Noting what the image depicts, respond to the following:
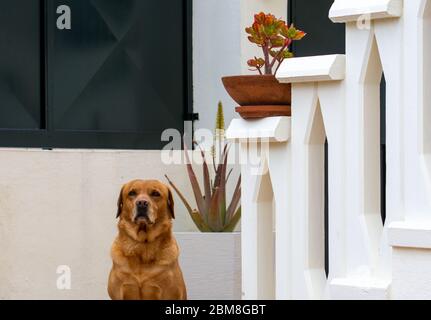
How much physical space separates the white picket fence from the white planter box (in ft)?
7.75

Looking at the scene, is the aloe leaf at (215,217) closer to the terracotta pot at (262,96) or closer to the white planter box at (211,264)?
the white planter box at (211,264)

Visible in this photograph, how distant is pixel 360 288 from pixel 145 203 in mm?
1996

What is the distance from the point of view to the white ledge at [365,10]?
2762mm

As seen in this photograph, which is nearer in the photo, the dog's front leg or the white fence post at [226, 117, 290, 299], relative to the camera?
the white fence post at [226, 117, 290, 299]

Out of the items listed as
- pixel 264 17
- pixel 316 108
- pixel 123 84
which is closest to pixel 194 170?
pixel 123 84

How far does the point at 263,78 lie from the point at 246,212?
0.42 metres

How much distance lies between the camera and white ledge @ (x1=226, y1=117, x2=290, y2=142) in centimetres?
314

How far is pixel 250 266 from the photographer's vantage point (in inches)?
133

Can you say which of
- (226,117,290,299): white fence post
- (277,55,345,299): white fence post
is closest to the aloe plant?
(226,117,290,299): white fence post

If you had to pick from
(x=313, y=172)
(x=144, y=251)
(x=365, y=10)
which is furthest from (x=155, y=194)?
(x=365, y=10)

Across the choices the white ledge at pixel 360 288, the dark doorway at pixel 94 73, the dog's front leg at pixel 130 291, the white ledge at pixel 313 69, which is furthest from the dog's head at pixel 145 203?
the white ledge at pixel 360 288

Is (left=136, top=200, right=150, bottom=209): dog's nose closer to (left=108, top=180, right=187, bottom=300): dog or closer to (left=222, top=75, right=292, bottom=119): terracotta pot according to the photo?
(left=108, top=180, right=187, bottom=300): dog

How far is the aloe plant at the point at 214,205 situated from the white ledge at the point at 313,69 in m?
2.82
